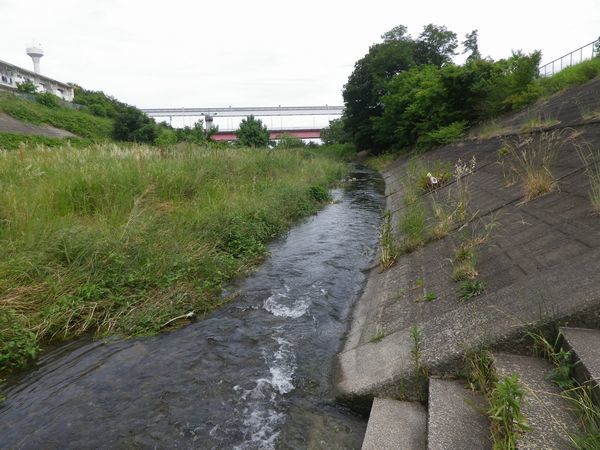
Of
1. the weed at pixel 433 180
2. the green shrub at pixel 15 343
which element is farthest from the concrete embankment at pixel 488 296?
the weed at pixel 433 180

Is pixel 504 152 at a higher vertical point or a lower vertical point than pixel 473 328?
higher

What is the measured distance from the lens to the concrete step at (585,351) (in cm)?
207

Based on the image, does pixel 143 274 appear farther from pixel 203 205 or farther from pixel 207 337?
pixel 203 205

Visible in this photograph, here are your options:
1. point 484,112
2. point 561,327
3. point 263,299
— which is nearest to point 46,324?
point 263,299

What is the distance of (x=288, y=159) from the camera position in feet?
56.0

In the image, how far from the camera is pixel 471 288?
11.8 feet

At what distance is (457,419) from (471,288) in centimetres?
160

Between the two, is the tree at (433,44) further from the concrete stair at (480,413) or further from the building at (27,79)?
the building at (27,79)

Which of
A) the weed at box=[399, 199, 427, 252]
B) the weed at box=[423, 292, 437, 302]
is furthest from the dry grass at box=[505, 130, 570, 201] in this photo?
the weed at box=[423, 292, 437, 302]

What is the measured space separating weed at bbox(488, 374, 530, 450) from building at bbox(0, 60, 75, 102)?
60.6 m

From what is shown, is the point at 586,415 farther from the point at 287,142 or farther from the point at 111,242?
the point at 287,142

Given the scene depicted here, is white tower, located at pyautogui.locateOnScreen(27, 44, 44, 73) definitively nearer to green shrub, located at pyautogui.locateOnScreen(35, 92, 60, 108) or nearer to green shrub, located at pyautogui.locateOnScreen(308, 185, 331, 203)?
green shrub, located at pyautogui.locateOnScreen(35, 92, 60, 108)

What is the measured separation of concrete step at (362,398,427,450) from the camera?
7.86ft

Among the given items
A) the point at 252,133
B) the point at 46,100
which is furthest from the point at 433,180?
the point at 46,100
